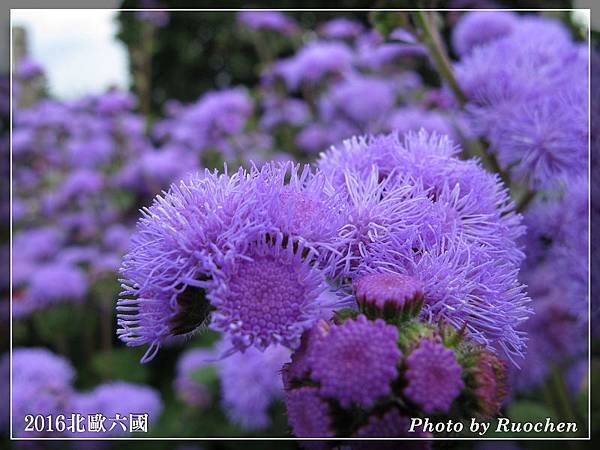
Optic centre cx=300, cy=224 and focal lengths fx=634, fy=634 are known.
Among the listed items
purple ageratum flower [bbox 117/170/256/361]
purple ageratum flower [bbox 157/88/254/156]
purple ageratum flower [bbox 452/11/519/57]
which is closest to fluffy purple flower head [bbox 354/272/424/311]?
purple ageratum flower [bbox 117/170/256/361]

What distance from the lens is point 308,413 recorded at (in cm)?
55

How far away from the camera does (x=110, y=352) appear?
191cm

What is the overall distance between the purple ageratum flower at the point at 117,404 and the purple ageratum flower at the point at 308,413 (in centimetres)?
73

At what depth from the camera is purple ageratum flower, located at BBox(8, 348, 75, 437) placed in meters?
1.34

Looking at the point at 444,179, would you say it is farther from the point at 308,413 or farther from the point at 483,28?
the point at 483,28

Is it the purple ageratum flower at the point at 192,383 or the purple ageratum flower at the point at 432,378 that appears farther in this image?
the purple ageratum flower at the point at 192,383

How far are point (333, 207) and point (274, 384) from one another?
2.85 ft

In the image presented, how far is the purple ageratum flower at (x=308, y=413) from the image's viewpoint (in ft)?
1.77

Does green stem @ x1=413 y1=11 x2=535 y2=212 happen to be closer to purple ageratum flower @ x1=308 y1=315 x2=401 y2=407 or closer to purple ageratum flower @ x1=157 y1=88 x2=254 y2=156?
purple ageratum flower @ x1=308 y1=315 x2=401 y2=407

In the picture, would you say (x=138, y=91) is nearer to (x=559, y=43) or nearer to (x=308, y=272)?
(x=559, y=43)

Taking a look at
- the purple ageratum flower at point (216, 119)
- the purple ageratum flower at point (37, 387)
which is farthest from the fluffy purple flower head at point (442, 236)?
the purple ageratum flower at point (216, 119)

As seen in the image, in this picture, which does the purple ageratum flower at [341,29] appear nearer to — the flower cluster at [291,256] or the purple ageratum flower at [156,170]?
the purple ageratum flower at [156,170]

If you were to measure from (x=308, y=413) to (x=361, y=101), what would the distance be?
1.46 metres

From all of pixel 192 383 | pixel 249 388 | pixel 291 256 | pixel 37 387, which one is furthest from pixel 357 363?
pixel 192 383
